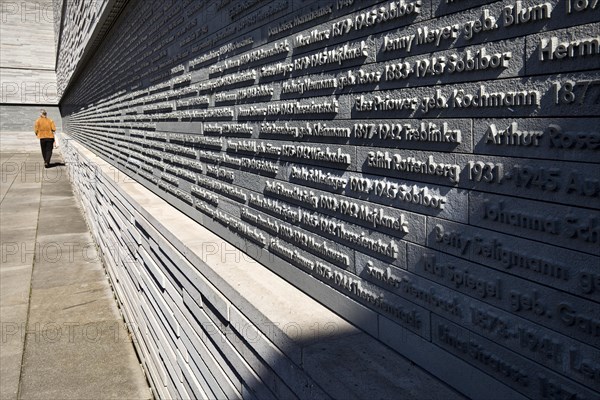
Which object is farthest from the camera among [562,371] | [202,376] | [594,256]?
[202,376]

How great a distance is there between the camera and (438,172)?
181cm

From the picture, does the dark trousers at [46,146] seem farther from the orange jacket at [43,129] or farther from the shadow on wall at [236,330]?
the shadow on wall at [236,330]

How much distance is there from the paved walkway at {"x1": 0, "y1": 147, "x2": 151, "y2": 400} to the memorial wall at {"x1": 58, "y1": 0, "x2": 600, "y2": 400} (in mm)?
3032

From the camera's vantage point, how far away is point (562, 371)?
145 centimetres

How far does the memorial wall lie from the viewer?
140cm

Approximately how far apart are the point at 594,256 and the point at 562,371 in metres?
Result: 0.34

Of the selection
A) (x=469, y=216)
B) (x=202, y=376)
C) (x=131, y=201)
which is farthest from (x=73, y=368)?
(x=469, y=216)

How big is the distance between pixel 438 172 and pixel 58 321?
612cm

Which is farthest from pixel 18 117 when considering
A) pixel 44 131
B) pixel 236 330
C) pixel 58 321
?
pixel 236 330

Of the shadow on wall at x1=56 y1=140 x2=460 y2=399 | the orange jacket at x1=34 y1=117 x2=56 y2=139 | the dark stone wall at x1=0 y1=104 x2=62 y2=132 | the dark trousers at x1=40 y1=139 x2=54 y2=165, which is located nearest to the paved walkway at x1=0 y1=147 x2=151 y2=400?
the shadow on wall at x1=56 y1=140 x2=460 y2=399

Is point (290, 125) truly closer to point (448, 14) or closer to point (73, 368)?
point (448, 14)

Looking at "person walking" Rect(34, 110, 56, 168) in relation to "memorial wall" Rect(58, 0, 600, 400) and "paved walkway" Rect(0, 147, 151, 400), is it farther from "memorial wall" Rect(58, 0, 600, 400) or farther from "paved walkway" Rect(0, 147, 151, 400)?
"memorial wall" Rect(58, 0, 600, 400)

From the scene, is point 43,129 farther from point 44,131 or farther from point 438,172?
point 438,172

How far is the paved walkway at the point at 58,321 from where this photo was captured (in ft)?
17.2
